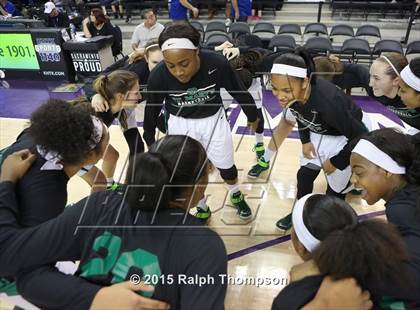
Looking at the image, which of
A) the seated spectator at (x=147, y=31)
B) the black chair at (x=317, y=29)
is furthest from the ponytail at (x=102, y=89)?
the black chair at (x=317, y=29)

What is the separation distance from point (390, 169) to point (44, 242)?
1417 millimetres

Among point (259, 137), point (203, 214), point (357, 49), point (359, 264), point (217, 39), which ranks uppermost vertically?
point (359, 264)

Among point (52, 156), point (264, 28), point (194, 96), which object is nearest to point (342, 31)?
Answer: point (264, 28)

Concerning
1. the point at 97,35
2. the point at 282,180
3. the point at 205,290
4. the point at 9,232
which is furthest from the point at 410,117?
the point at 97,35

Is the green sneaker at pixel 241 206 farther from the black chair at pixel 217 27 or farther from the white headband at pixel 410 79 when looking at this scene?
the black chair at pixel 217 27

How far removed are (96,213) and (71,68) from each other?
547 cm

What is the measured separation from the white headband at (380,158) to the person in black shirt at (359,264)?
1.55 ft

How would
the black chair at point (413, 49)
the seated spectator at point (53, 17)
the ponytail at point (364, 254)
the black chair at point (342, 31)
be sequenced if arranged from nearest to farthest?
the ponytail at point (364, 254), the black chair at point (413, 49), the black chair at point (342, 31), the seated spectator at point (53, 17)

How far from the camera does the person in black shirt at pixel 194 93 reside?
86.7 inches

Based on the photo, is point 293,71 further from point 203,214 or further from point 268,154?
point 268,154

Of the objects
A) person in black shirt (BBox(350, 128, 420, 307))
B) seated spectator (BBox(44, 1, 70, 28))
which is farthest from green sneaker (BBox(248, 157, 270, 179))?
seated spectator (BBox(44, 1, 70, 28))

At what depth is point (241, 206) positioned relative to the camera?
115 inches

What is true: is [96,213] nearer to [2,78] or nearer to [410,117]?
[410,117]

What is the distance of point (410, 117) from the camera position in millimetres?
2564
